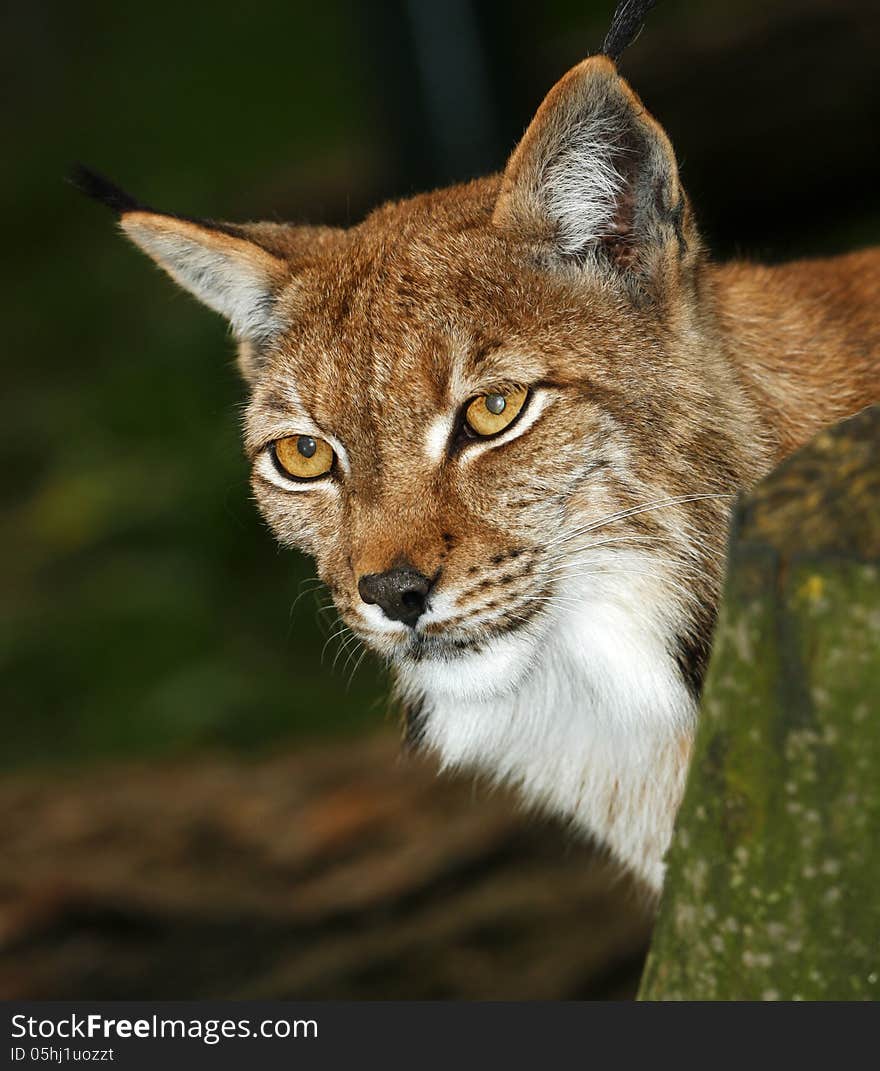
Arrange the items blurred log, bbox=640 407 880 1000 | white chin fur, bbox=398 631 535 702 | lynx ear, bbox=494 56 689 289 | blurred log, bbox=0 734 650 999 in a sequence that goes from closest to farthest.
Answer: blurred log, bbox=640 407 880 1000, lynx ear, bbox=494 56 689 289, white chin fur, bbox=398 631 535 702, blurred log, bbox=0 734 650 999

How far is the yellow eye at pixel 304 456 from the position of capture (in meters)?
4.09

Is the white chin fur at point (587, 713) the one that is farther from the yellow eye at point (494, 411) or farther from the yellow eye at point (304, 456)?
the yellow eye at point (304, 456)

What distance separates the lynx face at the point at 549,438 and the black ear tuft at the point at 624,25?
209mm

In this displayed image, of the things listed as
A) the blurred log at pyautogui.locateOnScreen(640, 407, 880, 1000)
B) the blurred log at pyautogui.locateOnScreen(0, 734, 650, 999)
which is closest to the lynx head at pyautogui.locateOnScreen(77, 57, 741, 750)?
the blurred log at pyautogui.locateOnScreen(640, 407, 880, 1000)

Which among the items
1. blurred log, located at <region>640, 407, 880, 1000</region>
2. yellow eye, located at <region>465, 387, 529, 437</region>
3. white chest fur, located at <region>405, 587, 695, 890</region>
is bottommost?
white chest fur, located at <region>405, 587, 695, 890</region>

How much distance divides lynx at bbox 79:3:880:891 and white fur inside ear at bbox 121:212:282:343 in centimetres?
28

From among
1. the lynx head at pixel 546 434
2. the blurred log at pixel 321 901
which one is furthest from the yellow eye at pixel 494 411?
the blurred log at pixel 321 901

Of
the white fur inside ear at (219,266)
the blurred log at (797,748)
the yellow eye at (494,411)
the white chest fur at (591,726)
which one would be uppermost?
the white fur inside ear at (219,266)

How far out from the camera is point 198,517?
34.4ft

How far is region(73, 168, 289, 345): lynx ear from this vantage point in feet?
13.9

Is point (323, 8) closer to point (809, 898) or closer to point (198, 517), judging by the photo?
point (198, 517)

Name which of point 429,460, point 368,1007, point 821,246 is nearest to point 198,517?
point 821,246

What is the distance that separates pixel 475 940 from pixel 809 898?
145 inches

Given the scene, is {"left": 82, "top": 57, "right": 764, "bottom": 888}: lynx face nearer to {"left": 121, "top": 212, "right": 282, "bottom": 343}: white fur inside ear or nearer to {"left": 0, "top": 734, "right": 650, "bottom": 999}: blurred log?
{"left": 121, "top": 212, "right": 282, "bottom": 343}: white fur inside ear
